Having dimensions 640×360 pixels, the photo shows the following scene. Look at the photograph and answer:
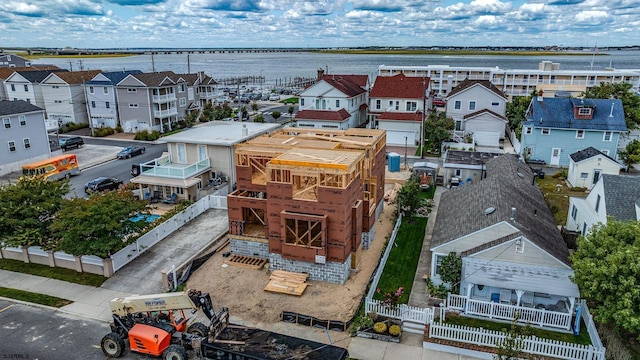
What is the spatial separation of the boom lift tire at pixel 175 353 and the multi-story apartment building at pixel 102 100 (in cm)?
5374

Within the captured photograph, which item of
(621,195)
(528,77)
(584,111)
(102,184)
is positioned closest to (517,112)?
(584,111)

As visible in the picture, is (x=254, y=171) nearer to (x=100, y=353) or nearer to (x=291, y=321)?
(x=291, y=321)

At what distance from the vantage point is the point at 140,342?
1744 centimetres

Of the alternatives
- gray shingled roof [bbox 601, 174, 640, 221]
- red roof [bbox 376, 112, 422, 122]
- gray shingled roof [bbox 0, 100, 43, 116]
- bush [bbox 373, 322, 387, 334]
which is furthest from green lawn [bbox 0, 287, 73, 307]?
red roof [bbox 376, 112, 422, 122]

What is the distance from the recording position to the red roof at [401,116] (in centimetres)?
5300

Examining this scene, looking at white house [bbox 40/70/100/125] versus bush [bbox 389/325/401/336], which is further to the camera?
white house [bbox 40/70/100/125]

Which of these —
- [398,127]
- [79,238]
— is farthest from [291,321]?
[398,127]

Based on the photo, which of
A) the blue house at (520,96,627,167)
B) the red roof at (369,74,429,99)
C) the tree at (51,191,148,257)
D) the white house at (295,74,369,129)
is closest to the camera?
the tree at (51,191,148,257)

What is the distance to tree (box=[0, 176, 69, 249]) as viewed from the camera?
2441 centimetres

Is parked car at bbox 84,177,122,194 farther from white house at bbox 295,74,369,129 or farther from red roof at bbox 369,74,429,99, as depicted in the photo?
red roof at bbox 369,74,429,99

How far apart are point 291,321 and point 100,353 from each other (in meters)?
8.03

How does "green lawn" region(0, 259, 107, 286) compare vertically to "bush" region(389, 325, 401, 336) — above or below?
below

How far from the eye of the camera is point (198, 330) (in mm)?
18094

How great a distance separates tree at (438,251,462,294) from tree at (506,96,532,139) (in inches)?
1319
